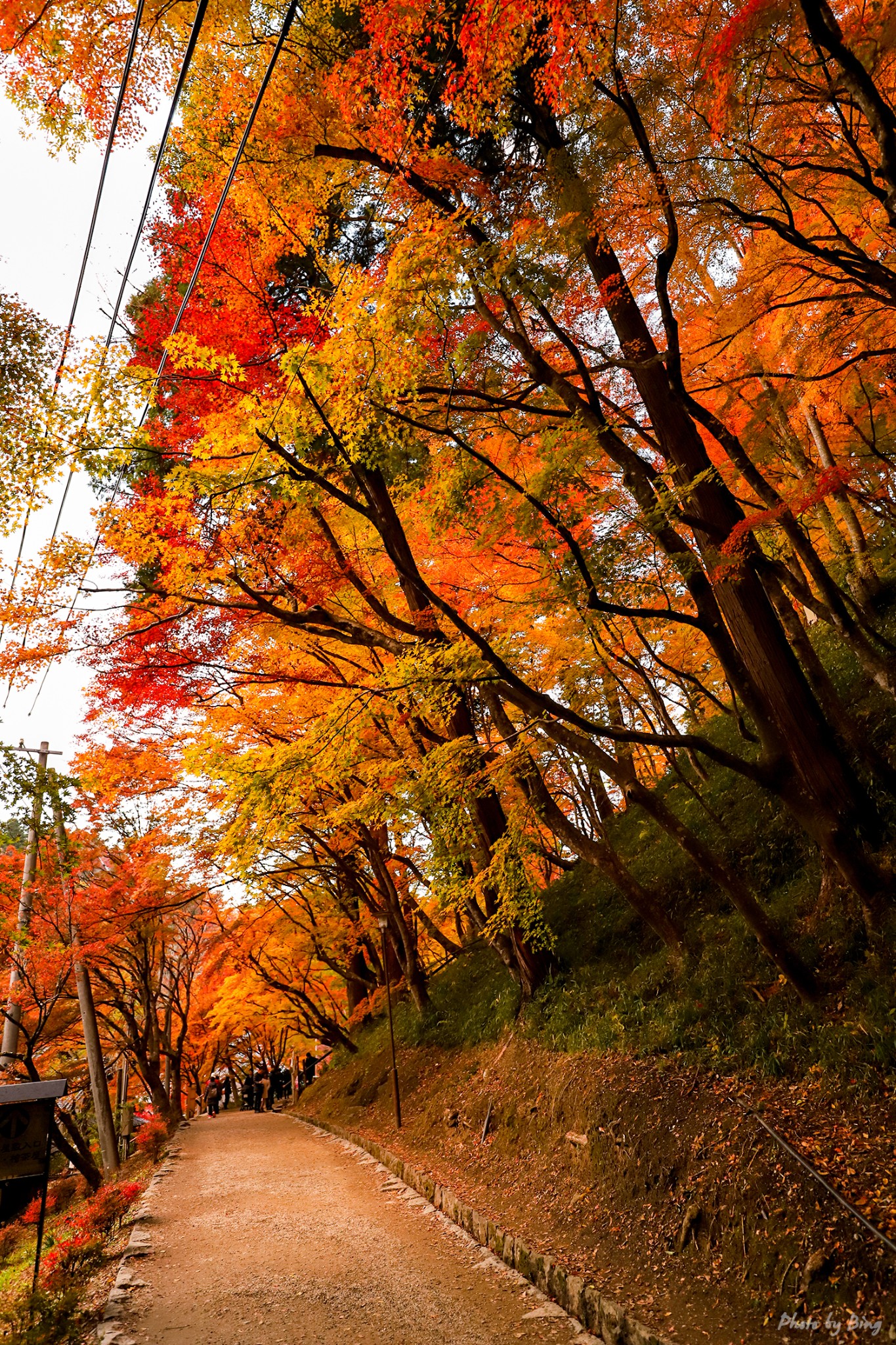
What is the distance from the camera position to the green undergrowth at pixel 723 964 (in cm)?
562

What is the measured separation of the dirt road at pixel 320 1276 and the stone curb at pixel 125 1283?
43 millimetres

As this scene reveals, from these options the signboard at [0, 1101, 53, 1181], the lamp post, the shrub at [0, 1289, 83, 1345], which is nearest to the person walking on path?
the lamp post

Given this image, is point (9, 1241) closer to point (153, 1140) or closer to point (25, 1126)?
point (153, 1140)

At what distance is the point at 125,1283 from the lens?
6.25 meters

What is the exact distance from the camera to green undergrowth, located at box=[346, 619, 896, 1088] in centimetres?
562

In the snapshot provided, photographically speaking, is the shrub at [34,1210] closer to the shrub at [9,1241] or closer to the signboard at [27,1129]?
the shrub at [9,1241]

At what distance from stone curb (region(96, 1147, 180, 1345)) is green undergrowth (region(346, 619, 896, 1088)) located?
15.5 feet

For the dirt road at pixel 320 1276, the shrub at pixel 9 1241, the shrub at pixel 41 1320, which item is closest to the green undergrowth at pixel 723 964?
the dirt road at pixel 320 1276

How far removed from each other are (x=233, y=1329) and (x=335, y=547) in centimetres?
775

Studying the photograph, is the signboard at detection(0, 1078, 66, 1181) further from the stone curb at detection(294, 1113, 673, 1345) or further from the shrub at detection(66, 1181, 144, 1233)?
the shrub at detection(66, 1181, 144, 1233)

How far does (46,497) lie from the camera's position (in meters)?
6.57

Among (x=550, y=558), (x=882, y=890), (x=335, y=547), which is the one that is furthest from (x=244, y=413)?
(x=882, y=890)

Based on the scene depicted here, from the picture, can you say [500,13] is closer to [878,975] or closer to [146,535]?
[146,535]

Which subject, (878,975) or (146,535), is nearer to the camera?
(878,975)
